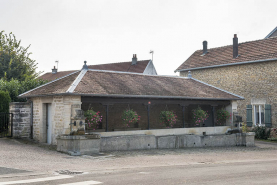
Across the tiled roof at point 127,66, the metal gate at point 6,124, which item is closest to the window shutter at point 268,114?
the metal gate at point 6,124

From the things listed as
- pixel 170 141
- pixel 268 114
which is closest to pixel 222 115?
pixel 268 114

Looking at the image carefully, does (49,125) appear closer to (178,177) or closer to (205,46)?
(178,177)

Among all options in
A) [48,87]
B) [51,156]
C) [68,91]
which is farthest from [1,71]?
[51,156]

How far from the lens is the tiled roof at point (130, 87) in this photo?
14.9 m

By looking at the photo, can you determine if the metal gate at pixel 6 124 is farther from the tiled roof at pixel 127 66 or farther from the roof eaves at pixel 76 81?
the tiled roof at pixel 127 66

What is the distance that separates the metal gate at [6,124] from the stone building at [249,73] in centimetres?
1470

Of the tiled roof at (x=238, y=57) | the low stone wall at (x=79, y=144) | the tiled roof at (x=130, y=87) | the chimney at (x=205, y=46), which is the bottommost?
the low stone wall at (x=79, y=144)

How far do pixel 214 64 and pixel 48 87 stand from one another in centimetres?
1386

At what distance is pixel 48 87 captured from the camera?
52.6 ft

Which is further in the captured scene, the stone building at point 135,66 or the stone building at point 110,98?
the stone building at point 135,66

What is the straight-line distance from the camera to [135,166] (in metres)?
10.5

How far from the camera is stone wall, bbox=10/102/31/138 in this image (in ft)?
54.4

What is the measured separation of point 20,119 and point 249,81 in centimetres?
1549

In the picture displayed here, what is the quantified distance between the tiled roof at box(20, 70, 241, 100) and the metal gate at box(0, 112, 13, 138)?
1.62 meters
